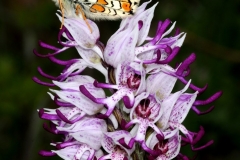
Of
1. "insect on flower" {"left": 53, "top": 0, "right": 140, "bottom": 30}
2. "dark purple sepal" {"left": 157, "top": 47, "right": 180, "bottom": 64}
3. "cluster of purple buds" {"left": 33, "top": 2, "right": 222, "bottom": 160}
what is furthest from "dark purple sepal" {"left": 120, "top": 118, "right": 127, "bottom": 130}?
"insect on flower" {"left": 53, "top": 0, "right": 140, "bottom": 30}

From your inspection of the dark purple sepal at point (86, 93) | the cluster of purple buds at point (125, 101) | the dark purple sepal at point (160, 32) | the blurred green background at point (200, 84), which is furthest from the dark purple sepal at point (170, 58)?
the blurred green background at point (200, 84)

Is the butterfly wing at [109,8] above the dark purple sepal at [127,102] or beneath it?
above

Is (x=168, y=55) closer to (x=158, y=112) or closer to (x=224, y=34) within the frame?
(x=158, y=112)

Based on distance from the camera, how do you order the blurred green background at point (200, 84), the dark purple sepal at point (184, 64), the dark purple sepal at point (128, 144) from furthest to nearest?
the blurred green background at point (200, 84) → the dark purple sepal at point (184, 64) → the dark purple sepal at point (128, 144)

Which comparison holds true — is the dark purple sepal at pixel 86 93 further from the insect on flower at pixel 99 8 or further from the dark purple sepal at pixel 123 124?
the insect on flower at pixel 99 8

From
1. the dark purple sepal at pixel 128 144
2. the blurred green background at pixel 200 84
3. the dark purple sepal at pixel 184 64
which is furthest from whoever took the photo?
the blurred green background at pixel 200 84

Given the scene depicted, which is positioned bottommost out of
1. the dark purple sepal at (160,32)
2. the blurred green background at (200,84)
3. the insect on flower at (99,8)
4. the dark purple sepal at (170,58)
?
the blurred green background at (200,84)
